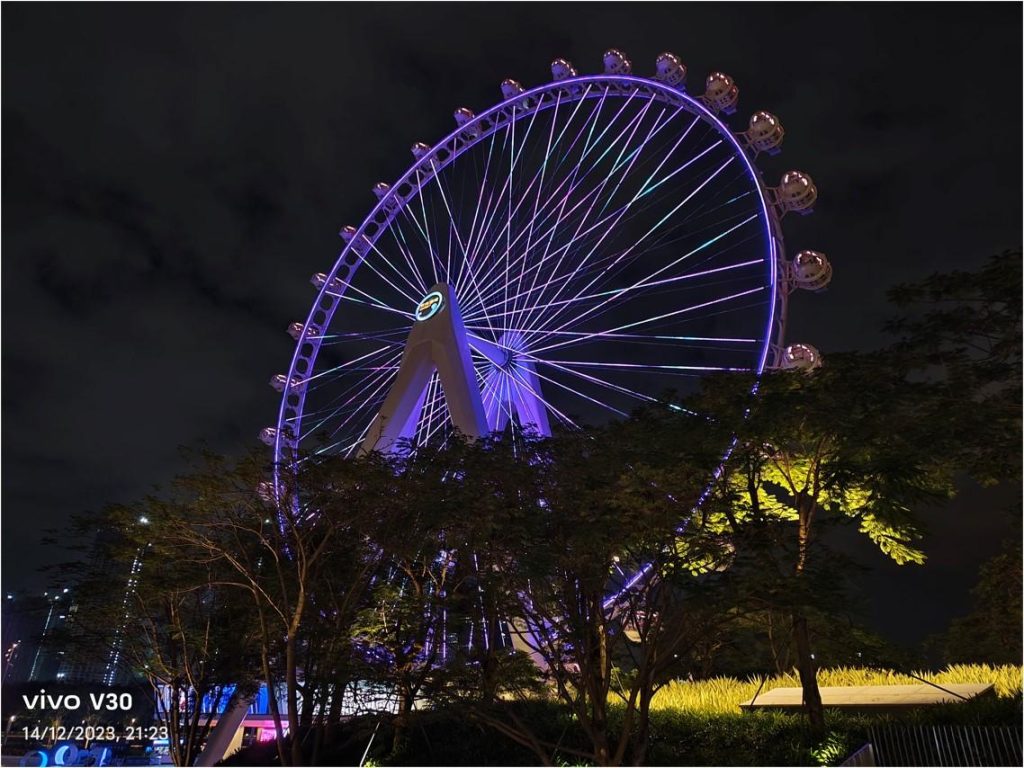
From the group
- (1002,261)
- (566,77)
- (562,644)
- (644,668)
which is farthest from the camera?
(566,77)

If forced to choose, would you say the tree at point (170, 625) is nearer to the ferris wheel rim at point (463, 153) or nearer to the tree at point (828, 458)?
the ferris wheel rim at point (463, 153)

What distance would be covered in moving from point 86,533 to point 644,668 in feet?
38.5

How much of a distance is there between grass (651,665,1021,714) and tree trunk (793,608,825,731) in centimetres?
192

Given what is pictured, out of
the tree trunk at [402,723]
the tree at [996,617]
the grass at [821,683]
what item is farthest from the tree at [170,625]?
the tree at [996,617]

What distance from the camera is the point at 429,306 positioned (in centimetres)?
1767

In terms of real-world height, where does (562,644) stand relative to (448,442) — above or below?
below

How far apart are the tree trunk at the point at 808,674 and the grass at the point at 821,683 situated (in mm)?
1918

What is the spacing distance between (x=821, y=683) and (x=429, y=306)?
1121 centimetres

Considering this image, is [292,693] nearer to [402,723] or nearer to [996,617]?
[402,723]

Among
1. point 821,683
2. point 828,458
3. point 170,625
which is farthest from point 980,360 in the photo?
point 170,625

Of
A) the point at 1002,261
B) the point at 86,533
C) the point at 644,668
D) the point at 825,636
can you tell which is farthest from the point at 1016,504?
the point at 86,533

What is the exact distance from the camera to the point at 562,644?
31.3ft

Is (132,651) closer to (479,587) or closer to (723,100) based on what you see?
(479,587)

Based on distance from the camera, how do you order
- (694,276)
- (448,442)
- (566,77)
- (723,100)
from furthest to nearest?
1. (566,77)
2. (723,100)
3. (694,276)
4. (448,442)
